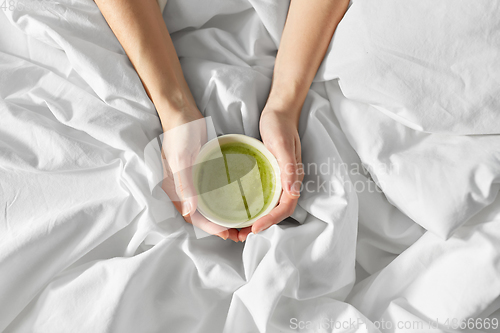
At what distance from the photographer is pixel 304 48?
28.3 inches

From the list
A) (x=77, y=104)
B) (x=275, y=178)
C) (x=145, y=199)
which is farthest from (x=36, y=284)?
(x=275, y=178)

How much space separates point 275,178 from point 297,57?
0.26 meters

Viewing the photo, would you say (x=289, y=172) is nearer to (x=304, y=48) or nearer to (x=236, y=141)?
(x=236, y=141)

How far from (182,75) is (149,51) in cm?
→ 8

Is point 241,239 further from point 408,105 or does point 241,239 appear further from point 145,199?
point 408,105

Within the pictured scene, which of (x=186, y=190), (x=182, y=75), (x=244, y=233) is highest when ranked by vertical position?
(x=182, y=75)

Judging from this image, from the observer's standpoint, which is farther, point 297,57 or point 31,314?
point 297,57

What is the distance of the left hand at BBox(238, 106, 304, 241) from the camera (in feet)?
2.09

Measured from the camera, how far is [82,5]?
0.72 metres

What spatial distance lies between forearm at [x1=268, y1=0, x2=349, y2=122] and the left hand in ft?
0.16

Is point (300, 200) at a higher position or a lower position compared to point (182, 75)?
lower

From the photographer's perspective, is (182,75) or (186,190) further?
(182,75)

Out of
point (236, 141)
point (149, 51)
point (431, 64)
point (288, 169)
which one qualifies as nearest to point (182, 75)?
point (149, 51)

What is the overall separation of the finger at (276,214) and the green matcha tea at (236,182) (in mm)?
23
